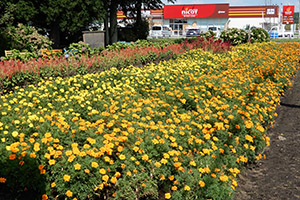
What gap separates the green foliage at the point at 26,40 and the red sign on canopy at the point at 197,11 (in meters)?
42.2

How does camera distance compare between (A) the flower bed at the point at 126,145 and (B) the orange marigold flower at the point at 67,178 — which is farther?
(A) the flower bed at the point at 126,145

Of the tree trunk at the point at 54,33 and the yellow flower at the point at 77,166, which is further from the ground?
the tree trunk at the point at 54,33

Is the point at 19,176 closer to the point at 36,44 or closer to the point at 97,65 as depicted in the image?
the point at 97,65

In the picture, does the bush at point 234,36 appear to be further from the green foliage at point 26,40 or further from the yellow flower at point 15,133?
the yellow flower at point 15,133

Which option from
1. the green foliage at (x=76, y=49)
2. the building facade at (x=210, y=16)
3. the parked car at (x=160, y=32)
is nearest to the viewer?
the green foliage at (x=76, y=49)

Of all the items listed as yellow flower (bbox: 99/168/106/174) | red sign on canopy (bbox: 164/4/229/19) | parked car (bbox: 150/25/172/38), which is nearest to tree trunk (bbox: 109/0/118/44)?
yellow flower (bbox: 99/168/106/174)

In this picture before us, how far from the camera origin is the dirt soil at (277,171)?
12.9 ft

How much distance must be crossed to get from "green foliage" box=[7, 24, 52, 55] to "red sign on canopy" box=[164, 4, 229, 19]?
138ft

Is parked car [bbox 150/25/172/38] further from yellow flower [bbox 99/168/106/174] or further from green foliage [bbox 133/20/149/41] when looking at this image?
Result: yellow flower [bbox 99/168/106/174]

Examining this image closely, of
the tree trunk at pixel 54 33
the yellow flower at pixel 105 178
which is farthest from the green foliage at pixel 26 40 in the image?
the yellow flower at pixel 105 178

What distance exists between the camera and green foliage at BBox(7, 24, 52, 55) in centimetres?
1439

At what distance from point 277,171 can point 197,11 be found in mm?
52173

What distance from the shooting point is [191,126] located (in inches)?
173

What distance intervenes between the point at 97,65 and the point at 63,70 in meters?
1.07
